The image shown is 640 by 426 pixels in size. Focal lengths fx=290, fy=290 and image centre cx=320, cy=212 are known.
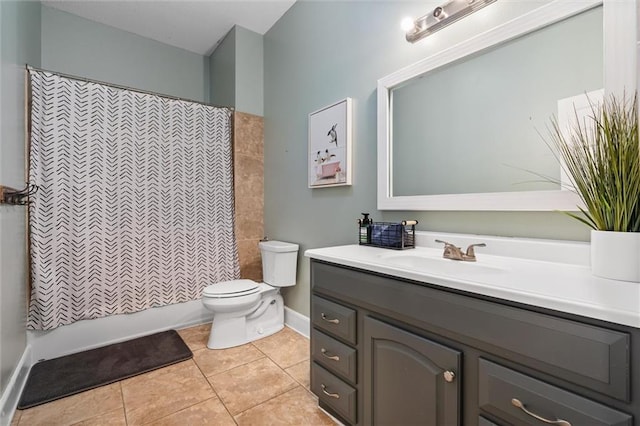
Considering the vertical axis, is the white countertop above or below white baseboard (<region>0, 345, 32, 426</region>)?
above

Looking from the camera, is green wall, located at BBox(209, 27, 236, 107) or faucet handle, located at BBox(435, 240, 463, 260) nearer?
faucet handle, located at BBox(435, 240, 463, 260)

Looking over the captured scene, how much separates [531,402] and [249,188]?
249 cm

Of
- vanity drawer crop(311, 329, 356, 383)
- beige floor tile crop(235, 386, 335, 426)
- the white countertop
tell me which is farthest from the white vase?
beige floor tile crop(235, 386, 335, 426)

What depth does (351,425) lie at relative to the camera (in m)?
1.25

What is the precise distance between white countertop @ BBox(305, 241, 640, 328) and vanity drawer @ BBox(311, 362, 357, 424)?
0.55m

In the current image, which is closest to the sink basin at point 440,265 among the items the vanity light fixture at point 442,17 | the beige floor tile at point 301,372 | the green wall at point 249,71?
the beige floor tile at point 301,372

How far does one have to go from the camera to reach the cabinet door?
87 cm

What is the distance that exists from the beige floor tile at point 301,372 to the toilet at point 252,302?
1.69ft

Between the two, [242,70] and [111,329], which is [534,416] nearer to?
[111,329]

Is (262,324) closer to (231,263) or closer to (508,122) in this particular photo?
(231,263)

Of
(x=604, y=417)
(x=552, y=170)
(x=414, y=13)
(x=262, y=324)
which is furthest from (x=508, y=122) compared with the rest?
(x=262, y=324)

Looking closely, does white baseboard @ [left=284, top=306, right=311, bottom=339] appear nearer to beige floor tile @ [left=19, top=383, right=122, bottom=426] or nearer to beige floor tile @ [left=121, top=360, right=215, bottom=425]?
beige floor tile @ [left=121, top=360, right=215, bottom=425]

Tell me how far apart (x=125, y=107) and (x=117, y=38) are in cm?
110

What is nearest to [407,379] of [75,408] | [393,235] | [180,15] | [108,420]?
[393,235]
